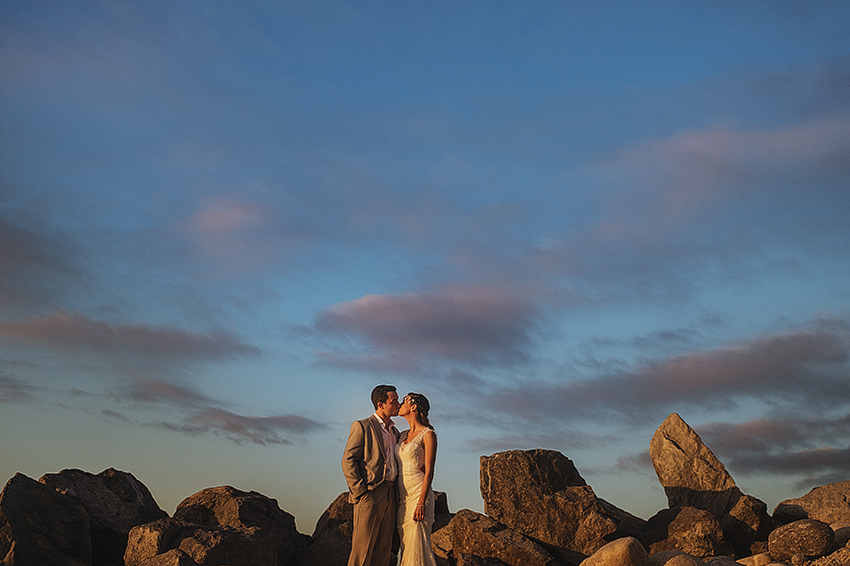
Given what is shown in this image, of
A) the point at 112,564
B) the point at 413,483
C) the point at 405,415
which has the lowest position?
the point at 112,564

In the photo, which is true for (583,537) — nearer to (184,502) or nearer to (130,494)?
(184,502)

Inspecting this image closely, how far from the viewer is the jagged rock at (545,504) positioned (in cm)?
1438

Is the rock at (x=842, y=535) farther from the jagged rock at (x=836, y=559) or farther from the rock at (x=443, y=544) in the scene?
the rock at (x=443, y=544)

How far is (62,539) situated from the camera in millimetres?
13188

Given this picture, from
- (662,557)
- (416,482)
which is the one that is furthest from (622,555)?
(416,482)

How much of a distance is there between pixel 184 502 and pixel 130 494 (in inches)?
43.2

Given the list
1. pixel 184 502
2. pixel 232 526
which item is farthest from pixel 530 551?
pixel 184 502

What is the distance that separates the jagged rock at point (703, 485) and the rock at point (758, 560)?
64 cm

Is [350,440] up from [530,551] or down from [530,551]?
up

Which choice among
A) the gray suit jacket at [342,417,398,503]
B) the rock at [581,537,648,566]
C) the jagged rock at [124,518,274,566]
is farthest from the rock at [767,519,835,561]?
the jagged rock at [124,518,274,566]

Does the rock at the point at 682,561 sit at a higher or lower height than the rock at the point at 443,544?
lower

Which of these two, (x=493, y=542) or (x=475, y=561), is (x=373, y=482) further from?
(x=493, y=542)

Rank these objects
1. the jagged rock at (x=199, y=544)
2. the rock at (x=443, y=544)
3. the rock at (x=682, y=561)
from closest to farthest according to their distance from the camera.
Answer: the jagged rock at (x=199, y=544), the rock at (x=682, y=561), the rock at (x=443, y=544)

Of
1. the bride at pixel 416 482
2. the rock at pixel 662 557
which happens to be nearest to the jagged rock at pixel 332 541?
the bride at pixel 416 482
